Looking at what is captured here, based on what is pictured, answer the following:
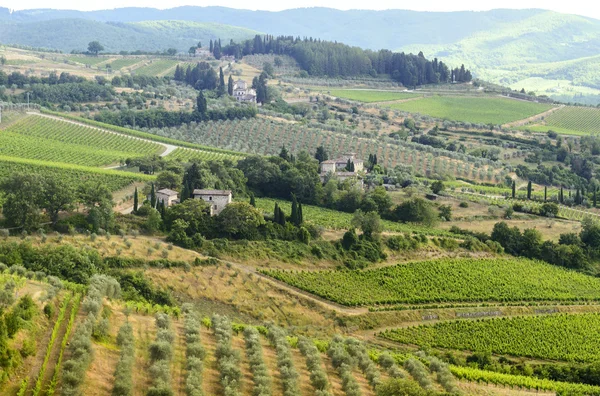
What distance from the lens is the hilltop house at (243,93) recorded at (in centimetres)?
14462

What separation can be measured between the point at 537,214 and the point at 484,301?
27964mm

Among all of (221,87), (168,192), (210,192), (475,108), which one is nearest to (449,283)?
(210,192)

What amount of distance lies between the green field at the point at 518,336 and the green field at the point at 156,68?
426 feet

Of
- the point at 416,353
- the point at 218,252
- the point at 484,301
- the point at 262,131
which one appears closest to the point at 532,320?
the point at 484,301

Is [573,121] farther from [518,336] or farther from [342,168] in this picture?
[518,336]

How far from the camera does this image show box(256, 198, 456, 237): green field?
216 ft

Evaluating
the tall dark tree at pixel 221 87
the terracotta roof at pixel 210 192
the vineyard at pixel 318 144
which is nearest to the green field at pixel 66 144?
the vineyard at pixel 318 144

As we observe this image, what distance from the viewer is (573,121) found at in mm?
156500

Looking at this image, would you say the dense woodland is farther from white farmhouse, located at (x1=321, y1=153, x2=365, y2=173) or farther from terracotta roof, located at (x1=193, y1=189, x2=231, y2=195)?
terracotta roof, located at (x1=193, y1=189, x2=231, y2=195)

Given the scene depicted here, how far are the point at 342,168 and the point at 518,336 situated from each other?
4457cm

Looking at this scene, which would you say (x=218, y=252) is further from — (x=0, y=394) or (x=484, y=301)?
(x=0, y=394)

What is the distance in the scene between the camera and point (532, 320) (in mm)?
52312

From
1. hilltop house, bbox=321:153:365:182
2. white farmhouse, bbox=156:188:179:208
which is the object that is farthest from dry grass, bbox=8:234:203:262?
hilltop house, bbox=321:153:365:182

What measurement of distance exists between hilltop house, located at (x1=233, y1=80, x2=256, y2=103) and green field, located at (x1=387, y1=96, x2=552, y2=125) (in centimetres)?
2905
